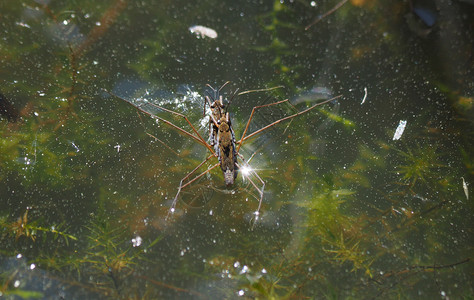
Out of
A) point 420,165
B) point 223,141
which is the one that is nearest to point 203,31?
point 223,141

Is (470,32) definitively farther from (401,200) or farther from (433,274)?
(433,274)

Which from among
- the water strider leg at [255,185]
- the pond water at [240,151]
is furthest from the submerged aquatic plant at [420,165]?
the water strider leg at [255,185]

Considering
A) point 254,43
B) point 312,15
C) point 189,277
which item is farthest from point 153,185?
point 312,15

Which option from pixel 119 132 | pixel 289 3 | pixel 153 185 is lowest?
pixel 153 185

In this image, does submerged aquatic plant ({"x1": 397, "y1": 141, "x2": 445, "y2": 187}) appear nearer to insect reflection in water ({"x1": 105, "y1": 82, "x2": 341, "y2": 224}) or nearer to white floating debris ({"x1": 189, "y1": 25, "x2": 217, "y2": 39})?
insect reflection in water ({"x1": 105, "y1": 82, "x2": 341, "y2": 224})

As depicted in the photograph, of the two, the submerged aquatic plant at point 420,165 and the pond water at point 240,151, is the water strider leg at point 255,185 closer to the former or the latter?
the pond water at point 240,151
